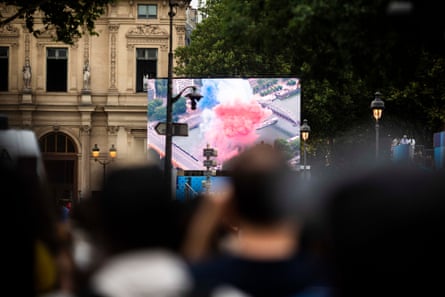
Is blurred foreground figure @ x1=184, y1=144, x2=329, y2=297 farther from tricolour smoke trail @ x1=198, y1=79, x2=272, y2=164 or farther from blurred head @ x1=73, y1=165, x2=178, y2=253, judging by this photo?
tricolour smoke trail @ x1=198, y1=79, x2=272, y2=164

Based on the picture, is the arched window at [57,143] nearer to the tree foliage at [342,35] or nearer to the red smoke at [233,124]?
the red smoke at [233,124]

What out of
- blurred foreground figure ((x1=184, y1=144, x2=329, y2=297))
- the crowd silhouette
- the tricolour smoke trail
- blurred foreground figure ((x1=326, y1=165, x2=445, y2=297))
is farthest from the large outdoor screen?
blurred foreground figure ((x1=326, y1=165, x2=445, y2=297))

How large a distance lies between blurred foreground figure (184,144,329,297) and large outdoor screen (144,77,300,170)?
116 ft

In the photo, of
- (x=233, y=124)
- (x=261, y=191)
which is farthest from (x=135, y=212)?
(x=233, y=124)

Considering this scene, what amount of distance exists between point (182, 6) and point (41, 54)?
27.1 feet

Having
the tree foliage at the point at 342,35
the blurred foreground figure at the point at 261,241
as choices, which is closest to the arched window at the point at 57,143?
the tree foliage at the point at 342,35

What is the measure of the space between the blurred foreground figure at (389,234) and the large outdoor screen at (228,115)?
35859 mm

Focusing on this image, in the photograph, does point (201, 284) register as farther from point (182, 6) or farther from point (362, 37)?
point (182, 6)

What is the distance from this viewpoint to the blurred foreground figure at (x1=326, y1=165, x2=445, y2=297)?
3846 millimetres

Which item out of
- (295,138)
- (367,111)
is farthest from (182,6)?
(295,138)

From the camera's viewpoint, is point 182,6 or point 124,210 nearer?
point 124,210

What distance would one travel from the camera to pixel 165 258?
13.7 feet

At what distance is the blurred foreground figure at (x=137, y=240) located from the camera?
411 cm

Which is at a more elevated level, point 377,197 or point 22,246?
point 377,197
